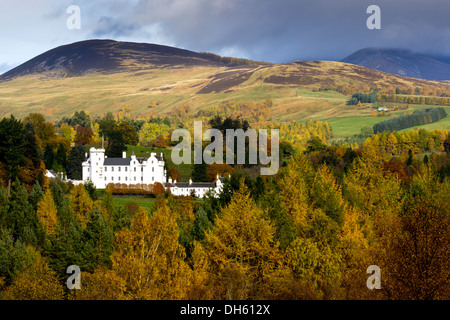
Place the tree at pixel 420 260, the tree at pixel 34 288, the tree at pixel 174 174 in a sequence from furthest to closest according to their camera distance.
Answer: the tree at pixel 174 174 → the tree at pixel 34 288 → the tree at pixel 420 260

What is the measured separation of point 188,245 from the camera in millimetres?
43750

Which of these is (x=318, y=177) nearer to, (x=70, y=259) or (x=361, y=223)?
(x=361, y=223)

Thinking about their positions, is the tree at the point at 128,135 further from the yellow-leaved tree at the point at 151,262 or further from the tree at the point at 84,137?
the yellow-leaved tree at the point at 151,262

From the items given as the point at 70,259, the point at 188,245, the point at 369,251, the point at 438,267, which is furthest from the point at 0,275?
the point at 438,267

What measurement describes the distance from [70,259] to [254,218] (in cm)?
1915

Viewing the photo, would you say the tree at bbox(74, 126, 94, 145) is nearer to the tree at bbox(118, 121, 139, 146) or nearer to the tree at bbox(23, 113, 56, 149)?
the tree at bbox(118, 121, 139, 146)

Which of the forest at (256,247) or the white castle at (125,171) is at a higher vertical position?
the white castle at (125,171)

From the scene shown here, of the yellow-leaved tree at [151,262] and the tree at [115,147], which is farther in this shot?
the tree at [115,147]

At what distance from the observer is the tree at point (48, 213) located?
64625 millimetres

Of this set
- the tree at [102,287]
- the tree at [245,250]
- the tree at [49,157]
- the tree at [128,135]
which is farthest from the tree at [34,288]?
the tree at [128,135]

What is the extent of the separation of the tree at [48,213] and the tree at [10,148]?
9.29 metres

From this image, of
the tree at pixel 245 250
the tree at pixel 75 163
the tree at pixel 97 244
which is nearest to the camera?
the tree at pixel 245 250
